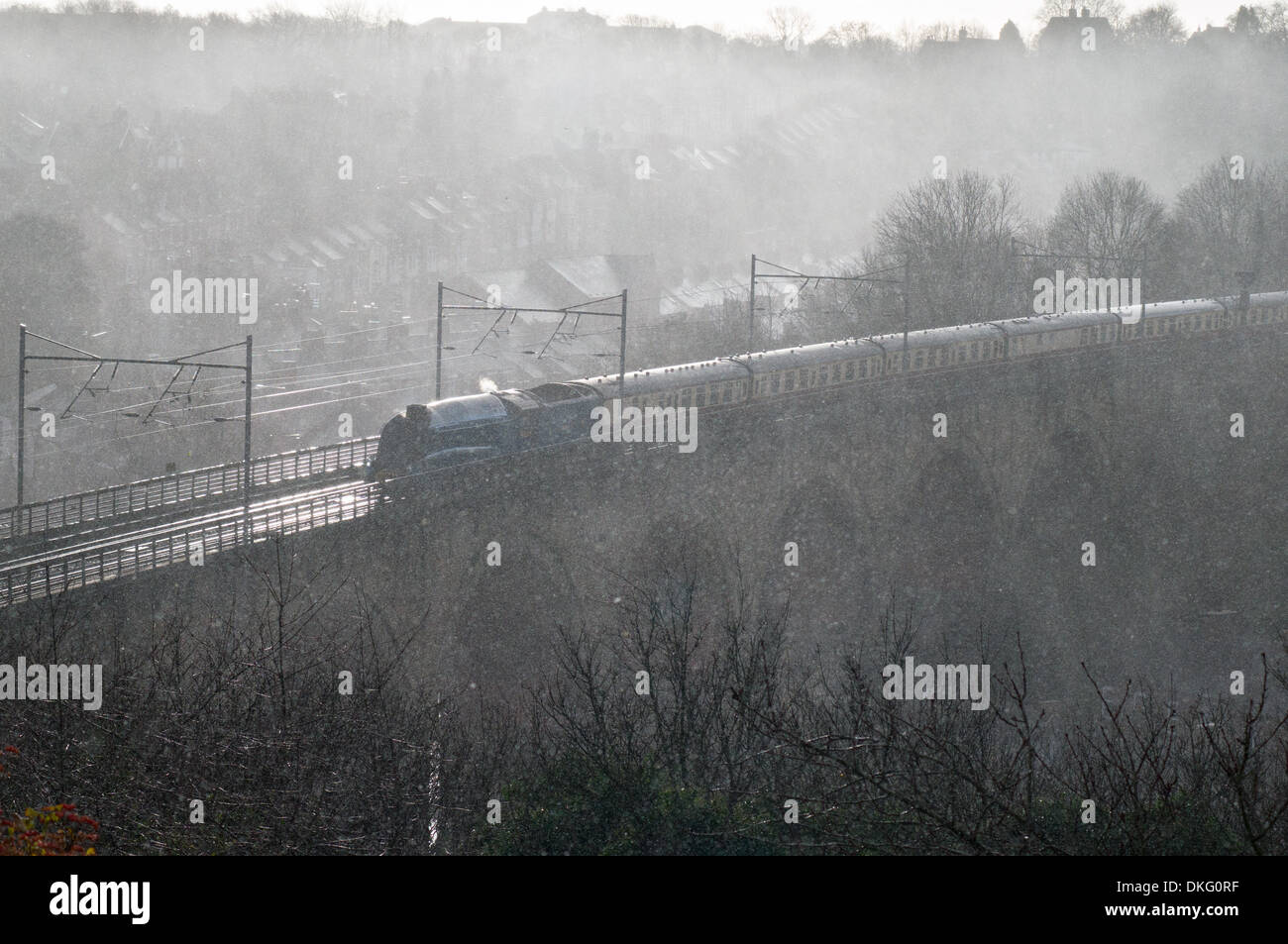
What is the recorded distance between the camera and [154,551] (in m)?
17.1

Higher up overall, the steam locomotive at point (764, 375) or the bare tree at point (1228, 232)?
the bare tree at point (1228, 232)

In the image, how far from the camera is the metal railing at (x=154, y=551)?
16.5 m

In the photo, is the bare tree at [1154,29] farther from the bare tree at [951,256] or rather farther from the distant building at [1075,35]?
the bare tree at [951,256]

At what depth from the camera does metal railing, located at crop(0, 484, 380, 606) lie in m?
16.5

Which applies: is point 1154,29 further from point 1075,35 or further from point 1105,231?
point 1105,231

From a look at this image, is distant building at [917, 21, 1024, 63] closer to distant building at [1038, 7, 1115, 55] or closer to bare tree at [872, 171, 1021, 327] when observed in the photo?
distant building at [1038, 7, 1115, 55]

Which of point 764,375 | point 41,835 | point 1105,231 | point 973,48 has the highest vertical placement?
point 973,48

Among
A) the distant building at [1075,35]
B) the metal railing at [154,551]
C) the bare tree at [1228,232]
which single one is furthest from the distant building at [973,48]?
the metal railing at [154,551]

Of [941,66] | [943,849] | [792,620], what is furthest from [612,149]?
[943,849]

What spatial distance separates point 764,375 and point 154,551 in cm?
1697

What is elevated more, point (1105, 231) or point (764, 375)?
point (1105, 231)

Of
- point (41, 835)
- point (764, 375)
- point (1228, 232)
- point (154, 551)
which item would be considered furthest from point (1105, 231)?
point (41, 835)

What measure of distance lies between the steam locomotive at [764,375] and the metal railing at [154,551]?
3202 mm
